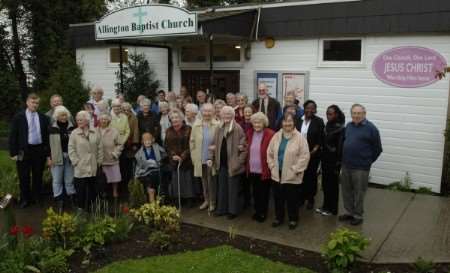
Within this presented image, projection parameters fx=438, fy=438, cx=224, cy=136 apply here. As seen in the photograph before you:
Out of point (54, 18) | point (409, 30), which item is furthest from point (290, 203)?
point (54, 18)

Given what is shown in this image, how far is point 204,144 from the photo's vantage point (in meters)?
6.78

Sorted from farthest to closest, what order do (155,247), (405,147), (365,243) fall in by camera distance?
(405,147) < (155,247) < (365,243)

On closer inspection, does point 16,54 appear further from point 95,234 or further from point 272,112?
point 95,234

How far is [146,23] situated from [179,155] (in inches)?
134

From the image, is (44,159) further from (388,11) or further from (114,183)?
(388,11)

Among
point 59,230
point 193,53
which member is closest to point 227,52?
point 193,53

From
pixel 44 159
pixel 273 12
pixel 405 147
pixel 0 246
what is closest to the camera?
pixel 0 246

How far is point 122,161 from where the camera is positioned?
805 centimetres

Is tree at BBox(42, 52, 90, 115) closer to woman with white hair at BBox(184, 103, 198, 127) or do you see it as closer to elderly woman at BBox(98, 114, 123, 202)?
elderly woman at BBox(98, 114, 123, 202)

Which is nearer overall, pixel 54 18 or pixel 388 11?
pixel 388 11

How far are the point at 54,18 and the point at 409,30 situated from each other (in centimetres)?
1509

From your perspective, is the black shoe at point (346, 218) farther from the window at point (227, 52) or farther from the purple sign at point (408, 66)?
the window at point (227, 52)

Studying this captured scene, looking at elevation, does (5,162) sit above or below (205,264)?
above

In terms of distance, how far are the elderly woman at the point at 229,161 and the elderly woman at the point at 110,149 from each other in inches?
67.6
